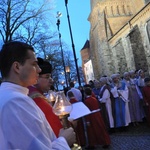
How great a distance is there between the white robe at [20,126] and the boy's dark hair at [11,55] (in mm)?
298

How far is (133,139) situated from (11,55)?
6.33 m

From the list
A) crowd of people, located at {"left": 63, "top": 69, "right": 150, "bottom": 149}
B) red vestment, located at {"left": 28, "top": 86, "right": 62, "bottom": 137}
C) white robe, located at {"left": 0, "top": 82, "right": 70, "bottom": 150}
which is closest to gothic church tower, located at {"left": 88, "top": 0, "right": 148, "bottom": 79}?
crowd of people, located at {"left": 63, "top": 69, "right": 150, "bottom": 149}

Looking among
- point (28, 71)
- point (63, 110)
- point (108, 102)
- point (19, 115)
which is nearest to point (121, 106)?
point (108, 102)

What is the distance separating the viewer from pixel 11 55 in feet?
4.94

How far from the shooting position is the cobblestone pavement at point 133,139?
6.14m

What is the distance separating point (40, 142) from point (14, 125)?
7.3 inches

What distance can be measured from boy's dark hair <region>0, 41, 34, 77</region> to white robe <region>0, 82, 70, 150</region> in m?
0.30

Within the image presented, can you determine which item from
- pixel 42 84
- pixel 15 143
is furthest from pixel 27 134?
Result: pixel 42 84

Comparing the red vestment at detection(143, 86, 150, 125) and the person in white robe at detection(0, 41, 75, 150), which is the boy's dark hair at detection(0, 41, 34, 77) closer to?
the person in white robe at detection(0, 41, 75, 150)

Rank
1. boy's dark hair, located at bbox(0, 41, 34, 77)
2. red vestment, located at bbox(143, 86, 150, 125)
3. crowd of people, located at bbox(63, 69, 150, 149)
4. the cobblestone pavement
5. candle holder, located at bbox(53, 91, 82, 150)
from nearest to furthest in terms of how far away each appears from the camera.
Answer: boy's dark hair, located at bbox(0, 41, 34, 77) < candle holder, located at bbox(53, 91, 82, 150) < the cobblestone pavement < red vestment, located at bbox(143, 86, 150, 125) < crowd of people, located at bbox(63, 69, 150, 149)

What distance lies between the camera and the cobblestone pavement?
6137 millimetres

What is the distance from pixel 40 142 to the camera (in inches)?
47.0

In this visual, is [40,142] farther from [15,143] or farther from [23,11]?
[23,11]

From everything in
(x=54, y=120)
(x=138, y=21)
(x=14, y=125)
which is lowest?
(x=54, y=120)
